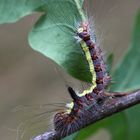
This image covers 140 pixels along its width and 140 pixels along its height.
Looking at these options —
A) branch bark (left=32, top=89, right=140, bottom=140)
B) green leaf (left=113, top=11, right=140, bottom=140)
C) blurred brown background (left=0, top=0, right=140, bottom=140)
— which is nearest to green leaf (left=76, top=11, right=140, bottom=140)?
green leaf (left=113, top=11, right=140, bottom=140)

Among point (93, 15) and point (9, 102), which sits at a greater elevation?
point (93, 15)

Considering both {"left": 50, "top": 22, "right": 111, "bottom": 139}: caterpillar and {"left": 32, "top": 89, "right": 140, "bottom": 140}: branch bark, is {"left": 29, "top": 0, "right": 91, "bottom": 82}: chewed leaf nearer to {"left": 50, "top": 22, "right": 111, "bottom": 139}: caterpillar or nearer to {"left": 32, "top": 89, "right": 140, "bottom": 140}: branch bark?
{"left": 50, "top": 22, "right": 111, "bottom": 139}: caterpillar

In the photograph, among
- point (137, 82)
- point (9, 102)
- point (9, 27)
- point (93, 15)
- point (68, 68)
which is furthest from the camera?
point (9, 27)

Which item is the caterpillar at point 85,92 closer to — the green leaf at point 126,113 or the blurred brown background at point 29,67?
the green leaf at point 126,113

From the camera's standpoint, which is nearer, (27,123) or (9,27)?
→ (27,123)

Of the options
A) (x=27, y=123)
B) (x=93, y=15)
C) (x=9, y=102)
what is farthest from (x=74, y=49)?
(x=9, y=102)

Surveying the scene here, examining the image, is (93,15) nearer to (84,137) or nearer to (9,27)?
(84,137)

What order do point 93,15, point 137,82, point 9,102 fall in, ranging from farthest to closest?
point 9,102 < point 137,82 < point 93,15

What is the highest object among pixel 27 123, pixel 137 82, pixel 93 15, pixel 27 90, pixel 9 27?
pixel 93 15
